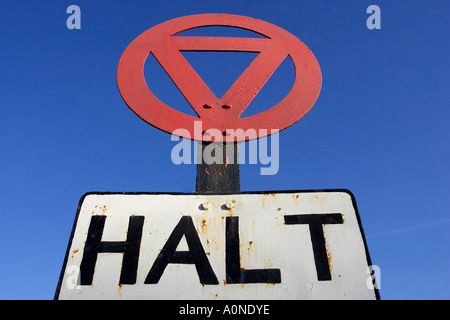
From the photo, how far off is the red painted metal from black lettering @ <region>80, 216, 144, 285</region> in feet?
2.25

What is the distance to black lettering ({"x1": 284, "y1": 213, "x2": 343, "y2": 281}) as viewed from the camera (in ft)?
3.72

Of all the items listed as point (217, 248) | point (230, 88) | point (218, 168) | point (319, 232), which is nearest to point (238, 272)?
point (217, 248)

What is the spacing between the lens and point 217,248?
1180 mm

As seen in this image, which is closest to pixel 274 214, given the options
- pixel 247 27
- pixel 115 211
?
pixel 115 211

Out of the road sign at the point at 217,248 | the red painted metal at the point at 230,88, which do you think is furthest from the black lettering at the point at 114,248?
the red painted metal at the point at 230,88

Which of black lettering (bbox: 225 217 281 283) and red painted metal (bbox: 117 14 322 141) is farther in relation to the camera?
red painted metal (bbox: 117 14 322 141)

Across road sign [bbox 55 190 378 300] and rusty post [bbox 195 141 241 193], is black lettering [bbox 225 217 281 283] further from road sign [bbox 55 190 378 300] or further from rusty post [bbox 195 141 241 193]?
rusty post [bbox 195 141 241 193]

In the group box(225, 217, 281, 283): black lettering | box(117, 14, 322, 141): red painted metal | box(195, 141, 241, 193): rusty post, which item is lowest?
box(225, 217, 281, 283): black lettering

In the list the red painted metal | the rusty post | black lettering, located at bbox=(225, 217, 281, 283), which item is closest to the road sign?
black lettering, located at bbox=(225, 217, 281, 283)

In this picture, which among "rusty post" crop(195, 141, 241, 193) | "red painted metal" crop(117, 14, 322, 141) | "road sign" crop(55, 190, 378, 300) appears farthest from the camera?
"red painted metal" crop(117, 14, 322, 141)

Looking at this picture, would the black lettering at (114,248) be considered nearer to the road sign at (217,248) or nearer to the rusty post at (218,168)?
the road sign at (217,248)

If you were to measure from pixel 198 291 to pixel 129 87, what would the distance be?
1334 millimetres

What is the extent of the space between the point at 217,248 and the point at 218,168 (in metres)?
0.61

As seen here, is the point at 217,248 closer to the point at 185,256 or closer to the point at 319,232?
the point at 185,256
